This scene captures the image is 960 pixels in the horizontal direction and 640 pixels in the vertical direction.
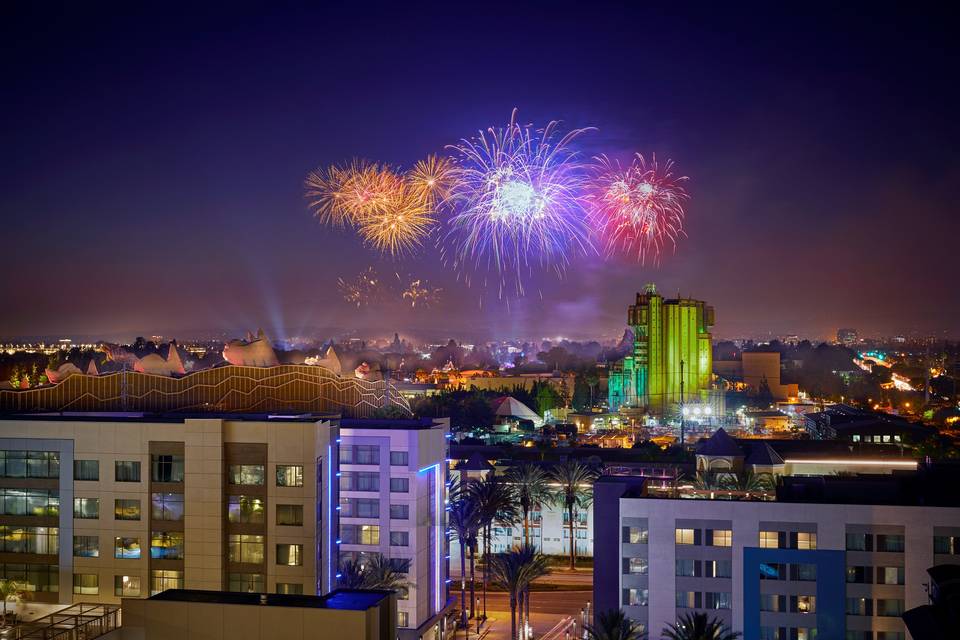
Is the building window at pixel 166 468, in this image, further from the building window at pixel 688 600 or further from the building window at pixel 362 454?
the building window at pixel 688 600

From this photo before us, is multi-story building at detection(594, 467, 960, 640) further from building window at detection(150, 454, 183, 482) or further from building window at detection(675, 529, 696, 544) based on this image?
building window at detection(150, 454, 183, 482)

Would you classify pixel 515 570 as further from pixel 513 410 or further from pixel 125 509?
pixel 513 410

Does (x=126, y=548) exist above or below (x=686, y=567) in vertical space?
above

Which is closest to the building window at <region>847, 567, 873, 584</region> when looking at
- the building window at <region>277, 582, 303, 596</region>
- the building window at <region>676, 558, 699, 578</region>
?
the building window at <region>676, 558, 699, 578</region>

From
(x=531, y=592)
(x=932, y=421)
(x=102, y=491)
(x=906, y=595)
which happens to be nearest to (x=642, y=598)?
(x=906, y=595)

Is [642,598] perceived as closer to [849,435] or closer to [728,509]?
[728,509]

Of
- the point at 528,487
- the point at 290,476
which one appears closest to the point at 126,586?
the point at 290,476
